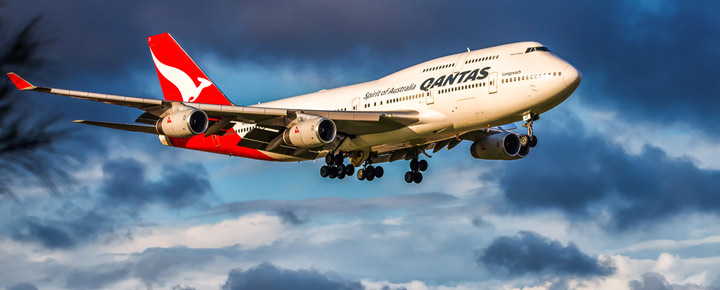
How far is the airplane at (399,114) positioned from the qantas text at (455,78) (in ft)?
0.19

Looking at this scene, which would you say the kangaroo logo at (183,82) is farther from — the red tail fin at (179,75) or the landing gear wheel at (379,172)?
the landing gear wheel at (379,172)

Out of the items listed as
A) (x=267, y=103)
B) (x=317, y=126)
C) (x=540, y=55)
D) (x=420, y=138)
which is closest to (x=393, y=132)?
(x=420, y=138)

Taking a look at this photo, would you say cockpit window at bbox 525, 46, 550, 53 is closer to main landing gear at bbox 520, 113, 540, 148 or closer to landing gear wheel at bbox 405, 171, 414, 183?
main landing gear at bbox 520, 113, 540, 148

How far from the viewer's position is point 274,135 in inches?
1818

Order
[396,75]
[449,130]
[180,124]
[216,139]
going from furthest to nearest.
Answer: [216,139], [396,75], [449,130], [180,124]

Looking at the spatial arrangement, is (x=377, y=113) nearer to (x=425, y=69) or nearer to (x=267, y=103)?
(x=425, y=69)

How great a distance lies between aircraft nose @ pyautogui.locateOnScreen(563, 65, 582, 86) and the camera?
38438mm

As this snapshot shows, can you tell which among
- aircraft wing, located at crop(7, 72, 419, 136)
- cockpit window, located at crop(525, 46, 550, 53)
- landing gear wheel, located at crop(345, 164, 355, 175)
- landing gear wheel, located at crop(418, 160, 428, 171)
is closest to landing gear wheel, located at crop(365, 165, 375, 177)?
landing gear wheel, located at crop(345, 164, 355, 175)

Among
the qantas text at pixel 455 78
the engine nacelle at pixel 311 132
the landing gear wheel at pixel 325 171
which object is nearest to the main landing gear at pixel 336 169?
the landing gear wheel at pixel 325 171

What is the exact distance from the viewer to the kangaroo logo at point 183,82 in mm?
56781

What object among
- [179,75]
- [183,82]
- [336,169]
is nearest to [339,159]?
[336,169]

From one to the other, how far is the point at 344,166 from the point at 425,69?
8422 millimetres

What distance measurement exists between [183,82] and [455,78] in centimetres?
2422

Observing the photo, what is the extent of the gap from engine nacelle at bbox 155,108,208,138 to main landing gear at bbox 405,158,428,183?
1575 centimetres
